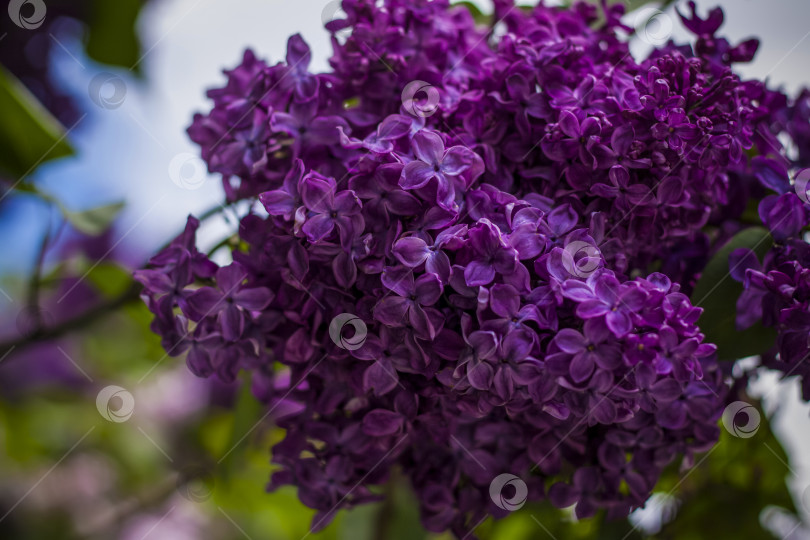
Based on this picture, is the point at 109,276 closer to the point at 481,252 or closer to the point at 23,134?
the point at 23,134

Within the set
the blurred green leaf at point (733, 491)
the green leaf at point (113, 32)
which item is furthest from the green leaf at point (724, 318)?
the green leaf at point (113, 32)

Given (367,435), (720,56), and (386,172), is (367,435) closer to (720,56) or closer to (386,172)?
(386,172)

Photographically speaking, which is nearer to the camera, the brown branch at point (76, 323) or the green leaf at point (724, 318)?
the green leaf at point (724, 318)

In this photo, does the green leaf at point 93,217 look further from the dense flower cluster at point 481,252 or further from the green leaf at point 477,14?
the green leaf at point 477,14

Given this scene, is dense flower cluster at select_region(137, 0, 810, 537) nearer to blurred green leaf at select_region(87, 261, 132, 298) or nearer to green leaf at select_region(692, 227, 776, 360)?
green leaf at select_region(692, 227, 776, 360)

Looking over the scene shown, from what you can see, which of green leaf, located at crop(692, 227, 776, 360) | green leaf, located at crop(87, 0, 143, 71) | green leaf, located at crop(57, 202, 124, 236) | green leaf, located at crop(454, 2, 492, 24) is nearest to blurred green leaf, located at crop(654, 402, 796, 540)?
green leaf, located at crop(692, 227, 776, 360)

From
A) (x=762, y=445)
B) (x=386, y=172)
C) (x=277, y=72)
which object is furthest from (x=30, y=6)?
(x=762, y=445)

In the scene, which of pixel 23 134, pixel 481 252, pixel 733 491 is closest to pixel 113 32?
pixel 23 134

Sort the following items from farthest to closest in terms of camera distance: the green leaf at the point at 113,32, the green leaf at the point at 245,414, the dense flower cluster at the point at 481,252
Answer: the green leaf at the point at 113,32 < the green leaf at the point at 245,414 < the dense flower cluster at the point at 481,252
